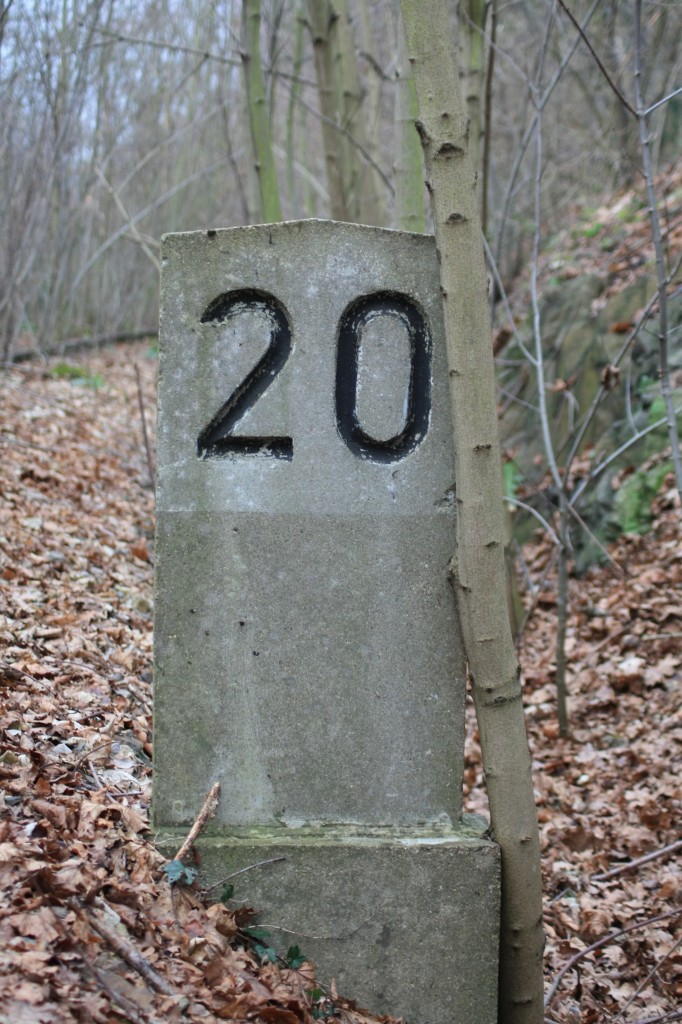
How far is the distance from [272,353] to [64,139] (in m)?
6.72

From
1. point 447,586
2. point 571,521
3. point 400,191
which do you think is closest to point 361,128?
point 400,191

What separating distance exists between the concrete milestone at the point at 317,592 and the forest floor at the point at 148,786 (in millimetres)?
206

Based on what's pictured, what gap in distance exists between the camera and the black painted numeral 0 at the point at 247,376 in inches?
90.9

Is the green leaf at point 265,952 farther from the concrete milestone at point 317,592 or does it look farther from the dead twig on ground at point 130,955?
the dead twig on ground at point 130,955

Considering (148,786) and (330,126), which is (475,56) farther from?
(148,786)

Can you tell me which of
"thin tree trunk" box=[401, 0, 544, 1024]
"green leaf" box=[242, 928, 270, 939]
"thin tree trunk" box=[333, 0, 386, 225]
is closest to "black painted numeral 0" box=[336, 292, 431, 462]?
"thin tree trunk" box=[401, 0, 544, 1024]

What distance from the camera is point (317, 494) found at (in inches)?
91.5

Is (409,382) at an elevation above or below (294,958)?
above

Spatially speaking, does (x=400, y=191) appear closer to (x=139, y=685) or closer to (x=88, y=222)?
(x=139, y=685)

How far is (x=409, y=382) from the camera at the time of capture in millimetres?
2338

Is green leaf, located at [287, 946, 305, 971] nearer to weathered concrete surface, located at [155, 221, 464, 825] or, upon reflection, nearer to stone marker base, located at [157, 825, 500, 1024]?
stone marker base, located at [157, 825, 500, 1024]

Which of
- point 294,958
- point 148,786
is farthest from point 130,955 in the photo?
point 148,786

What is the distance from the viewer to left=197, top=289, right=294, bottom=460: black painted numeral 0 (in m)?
2.31

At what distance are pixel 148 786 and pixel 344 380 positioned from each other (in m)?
1.36
